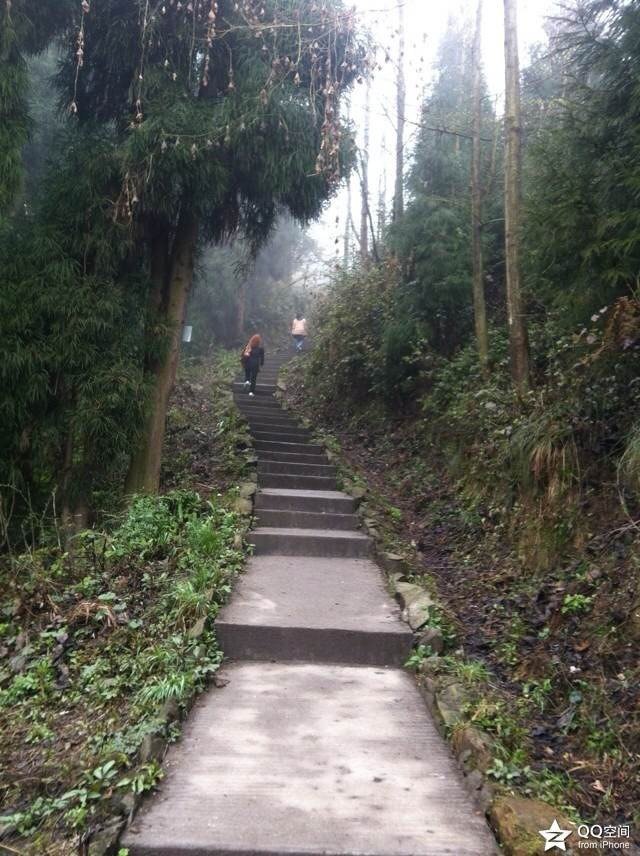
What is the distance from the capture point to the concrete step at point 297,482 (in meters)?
9.91

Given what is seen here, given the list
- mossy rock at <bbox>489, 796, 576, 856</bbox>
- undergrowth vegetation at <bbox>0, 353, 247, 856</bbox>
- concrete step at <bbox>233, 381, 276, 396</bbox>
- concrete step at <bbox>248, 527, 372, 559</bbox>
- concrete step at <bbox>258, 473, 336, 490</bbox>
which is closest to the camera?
mossy rock at <bbox>489, 796, 576, 856</bbox>

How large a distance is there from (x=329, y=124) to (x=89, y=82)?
365 cm

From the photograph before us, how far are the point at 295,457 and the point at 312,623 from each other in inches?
236

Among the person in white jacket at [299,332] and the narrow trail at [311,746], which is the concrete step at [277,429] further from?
the person in white jacket at [299,332]

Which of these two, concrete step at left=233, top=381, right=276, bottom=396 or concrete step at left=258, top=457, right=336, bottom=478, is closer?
concrete step at left=258, top=457, right=336, bottom=478

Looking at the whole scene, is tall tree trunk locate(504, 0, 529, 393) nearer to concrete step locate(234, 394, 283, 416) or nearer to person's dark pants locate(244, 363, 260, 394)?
concrete step locate(234, 394, 283, 416)

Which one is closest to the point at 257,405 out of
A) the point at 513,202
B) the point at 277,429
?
the point at 277,429

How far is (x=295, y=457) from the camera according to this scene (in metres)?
11.2

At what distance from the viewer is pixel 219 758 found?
367cm

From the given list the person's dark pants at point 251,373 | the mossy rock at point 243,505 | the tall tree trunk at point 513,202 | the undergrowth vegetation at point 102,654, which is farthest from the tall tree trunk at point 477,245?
the person's dark pants at point 251,373

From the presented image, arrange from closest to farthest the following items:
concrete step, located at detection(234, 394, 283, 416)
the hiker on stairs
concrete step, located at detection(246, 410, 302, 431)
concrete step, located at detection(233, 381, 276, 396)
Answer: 1. concrete step, located at detection(246, 410, 302, 431)
2. concrete step, located at detection(234, 394, 283, 416)
3. the hiker on stairs
4. concrete step, located at detection(233, 381, 276, 396)

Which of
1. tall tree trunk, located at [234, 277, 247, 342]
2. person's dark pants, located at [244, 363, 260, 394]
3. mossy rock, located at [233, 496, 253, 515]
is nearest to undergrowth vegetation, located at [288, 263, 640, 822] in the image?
mossy rock, located at [233, 496, 253, 515]

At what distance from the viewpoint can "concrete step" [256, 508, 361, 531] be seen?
328 inches

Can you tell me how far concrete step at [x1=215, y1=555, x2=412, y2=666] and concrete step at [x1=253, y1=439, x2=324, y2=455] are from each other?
5129 mm
